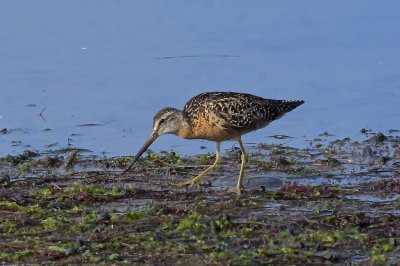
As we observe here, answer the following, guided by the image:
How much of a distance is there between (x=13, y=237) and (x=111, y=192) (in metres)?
1.39

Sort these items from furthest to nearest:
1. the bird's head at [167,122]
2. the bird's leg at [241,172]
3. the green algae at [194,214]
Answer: the bird's head at [167,122] → the bird's leg at [241,172] → the green algae at [194,214]

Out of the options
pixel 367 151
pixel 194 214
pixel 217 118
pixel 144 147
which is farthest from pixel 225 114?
pixel 194 214

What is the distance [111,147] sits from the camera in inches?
478

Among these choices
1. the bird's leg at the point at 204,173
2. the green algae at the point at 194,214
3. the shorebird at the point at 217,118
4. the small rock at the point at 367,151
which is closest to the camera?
the green algae at the point at 194,214

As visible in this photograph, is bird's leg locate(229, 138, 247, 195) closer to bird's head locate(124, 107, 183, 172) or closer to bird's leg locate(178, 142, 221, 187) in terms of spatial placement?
bird's leg locate(178, 142, 221, 187)

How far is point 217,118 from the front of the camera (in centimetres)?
1091

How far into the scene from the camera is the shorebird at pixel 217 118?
35.8ft

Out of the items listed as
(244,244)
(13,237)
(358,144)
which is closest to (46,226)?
(13,237)

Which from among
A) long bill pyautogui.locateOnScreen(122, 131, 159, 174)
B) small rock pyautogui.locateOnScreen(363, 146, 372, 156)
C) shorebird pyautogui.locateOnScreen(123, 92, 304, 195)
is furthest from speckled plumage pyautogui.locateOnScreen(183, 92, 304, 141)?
small rock pyautogui.locateOnScreen(363, 146, 372, 156)

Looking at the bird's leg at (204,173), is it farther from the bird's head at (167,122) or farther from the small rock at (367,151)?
the small rock at (367,151)

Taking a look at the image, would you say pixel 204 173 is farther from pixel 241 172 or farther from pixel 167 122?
pixel 167 122

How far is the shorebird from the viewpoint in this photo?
10914 millimetres

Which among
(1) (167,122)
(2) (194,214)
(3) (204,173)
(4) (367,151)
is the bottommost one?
(2) (194,214)

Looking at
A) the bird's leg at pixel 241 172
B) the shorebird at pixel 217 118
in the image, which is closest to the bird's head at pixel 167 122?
the shorebird at pixel 217 118
